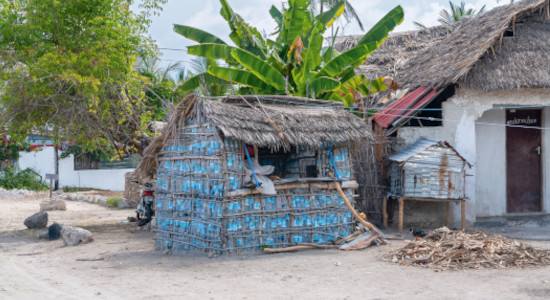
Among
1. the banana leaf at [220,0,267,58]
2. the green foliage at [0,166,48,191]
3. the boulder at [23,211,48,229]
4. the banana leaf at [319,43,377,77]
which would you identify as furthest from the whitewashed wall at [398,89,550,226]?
the green foliage at [0,166,48,191]

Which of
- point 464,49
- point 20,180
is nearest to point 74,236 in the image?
point 464,49

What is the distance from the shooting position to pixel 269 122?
27.4 feet

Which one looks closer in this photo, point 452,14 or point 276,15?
point 276,15

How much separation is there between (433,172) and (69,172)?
56.1 feet

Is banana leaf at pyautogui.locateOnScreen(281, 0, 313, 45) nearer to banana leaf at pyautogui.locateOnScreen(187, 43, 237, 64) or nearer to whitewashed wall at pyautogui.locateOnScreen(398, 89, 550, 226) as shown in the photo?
banana leaf at pyautogui.locateOnScreen(187, 43, 237, 64)

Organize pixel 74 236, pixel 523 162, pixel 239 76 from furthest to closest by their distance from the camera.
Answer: pixel 523 162 < pixel 239 76 < pixel 74 236

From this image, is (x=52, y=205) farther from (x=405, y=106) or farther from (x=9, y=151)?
(x=405, y=106)

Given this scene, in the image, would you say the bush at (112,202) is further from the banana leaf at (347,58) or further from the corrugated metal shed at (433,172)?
the corrugated metal shed at (433,172)

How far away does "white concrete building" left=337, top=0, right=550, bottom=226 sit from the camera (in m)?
10.5

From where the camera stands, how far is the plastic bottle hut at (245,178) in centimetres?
790

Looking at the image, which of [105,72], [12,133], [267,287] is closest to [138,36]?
[105,72]

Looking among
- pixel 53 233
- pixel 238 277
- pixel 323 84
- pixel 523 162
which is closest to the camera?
pixel 238 277

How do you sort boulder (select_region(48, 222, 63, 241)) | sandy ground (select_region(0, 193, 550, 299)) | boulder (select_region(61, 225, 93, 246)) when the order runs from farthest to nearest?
boulder (select_region(48, 222, 63, 241)) → boulder (select_region(61, 225, 93, 246)) → sandy ground (select_region(0, 193, 550, 299))

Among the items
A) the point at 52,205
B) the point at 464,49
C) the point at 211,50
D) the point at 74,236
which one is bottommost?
the point at 74,236
